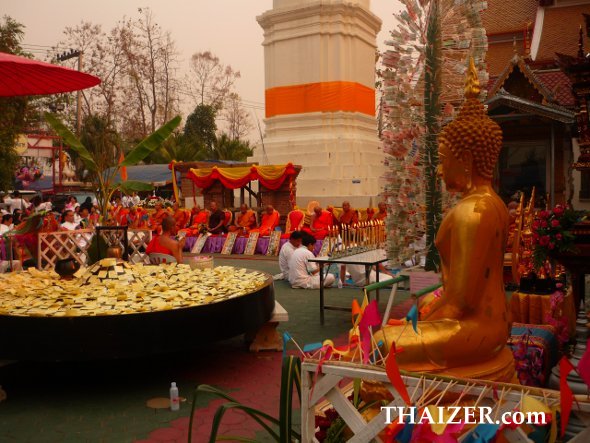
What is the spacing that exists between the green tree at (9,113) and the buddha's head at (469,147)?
19844 millimetres

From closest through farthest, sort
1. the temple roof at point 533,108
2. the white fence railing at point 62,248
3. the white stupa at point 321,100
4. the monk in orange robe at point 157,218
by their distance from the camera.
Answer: the white fence railing at point 62,248
the temple roof at point 533,108
the monk in orange robe at point 157,218
the white stupa at point 321,100

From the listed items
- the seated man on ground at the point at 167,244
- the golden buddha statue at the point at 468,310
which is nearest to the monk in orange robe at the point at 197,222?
the seated man on ground at the point at 167,244

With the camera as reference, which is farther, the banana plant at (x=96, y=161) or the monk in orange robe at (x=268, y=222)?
the monk in orange robe at (x=268, y=222)

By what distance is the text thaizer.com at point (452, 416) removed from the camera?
187 cm

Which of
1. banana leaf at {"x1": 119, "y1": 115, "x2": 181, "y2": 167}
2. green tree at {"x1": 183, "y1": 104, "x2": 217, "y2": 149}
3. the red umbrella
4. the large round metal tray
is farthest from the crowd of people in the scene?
green tree at {"x1": 183, "y1": 104, "x2": 217, "y2": 149}

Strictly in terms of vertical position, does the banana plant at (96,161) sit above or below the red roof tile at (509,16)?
below

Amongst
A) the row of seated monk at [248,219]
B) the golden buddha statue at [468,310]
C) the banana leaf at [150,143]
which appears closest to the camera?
the golden buddha statue at [468,310]

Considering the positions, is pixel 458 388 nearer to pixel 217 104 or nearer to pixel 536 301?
pixel 536 301

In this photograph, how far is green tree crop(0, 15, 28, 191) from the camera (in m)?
19.5

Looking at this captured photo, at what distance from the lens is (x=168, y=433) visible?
402 cm

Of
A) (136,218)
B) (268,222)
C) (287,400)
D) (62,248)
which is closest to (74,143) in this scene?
(62,248)

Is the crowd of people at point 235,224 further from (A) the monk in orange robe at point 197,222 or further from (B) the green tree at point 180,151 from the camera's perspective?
(B) the green tree at point 180,151

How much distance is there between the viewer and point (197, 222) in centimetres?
1673

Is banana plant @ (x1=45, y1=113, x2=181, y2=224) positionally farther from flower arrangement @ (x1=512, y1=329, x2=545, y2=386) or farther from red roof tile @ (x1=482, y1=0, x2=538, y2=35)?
red roof tile @ (x1=482, y1=0, x2=538, y2=35)
